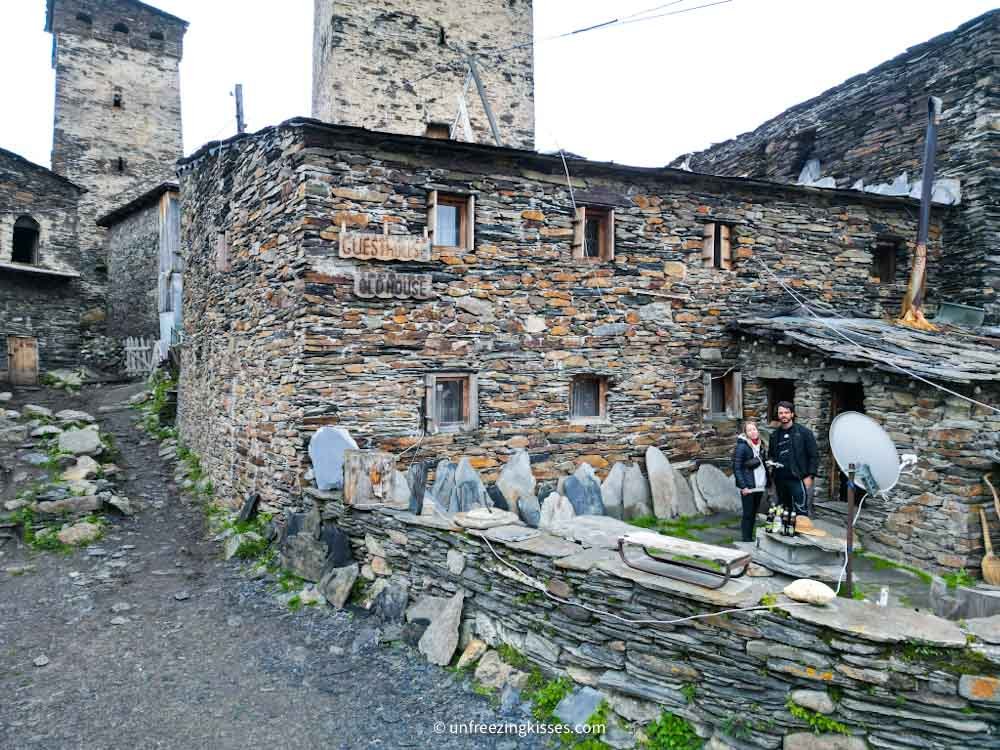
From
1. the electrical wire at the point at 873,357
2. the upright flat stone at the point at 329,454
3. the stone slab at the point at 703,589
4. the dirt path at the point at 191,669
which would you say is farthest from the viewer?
the upright flat stone at the point at 329,454

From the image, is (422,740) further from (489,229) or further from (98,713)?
(489,229)

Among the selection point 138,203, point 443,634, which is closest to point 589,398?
point 443,634

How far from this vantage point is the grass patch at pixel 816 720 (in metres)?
3.90

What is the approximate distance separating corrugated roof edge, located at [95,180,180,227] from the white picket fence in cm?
402

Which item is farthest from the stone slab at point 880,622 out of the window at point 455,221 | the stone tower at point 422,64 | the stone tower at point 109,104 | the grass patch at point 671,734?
the stone tower at point 109,104

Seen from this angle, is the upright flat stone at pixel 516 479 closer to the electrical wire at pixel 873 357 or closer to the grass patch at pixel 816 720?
the electrical wire at pixel 873 357

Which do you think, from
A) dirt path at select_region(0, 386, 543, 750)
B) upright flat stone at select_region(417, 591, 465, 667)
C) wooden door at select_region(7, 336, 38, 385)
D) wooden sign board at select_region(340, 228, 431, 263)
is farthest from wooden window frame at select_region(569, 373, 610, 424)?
wooden door at select_region(7, 336, 38, 385)

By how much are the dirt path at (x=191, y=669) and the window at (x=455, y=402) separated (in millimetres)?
2885

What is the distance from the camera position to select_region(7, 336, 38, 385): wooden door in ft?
54.2

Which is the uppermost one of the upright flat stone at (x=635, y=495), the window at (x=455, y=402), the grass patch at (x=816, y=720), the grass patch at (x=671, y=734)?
the window at (x=455, y=402)

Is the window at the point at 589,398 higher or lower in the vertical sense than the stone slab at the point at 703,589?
higher

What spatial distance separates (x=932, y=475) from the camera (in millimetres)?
7484

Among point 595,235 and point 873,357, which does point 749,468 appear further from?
point 595,235

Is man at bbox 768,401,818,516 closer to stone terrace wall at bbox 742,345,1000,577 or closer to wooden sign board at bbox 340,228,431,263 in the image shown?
stone terrace wall at bbox 742,345,1000,577
